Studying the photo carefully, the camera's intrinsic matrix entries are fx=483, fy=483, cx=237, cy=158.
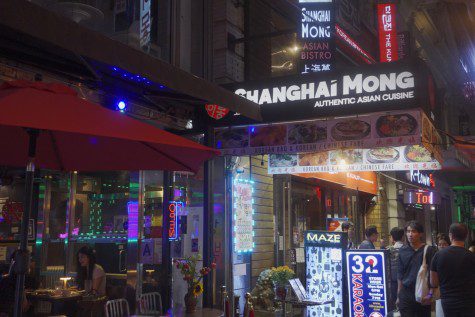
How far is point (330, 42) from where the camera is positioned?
1098 centimetres

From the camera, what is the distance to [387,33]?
50.2 feet

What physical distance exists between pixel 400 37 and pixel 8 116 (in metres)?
14.7

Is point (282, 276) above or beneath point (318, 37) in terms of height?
beneath

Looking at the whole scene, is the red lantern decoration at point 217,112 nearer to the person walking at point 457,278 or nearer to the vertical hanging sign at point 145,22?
the vertical hanging sign at point 145,22

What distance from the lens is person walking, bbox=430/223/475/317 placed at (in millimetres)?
5820

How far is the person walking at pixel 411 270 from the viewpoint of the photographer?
6938 mm

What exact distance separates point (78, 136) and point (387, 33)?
1320 centimetres

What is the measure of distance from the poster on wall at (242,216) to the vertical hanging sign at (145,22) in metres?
3.04

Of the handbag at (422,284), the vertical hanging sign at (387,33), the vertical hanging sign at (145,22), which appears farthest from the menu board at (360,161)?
the vertical hanging sign at (387,33)

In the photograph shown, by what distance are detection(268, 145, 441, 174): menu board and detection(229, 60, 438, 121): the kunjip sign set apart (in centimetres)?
185

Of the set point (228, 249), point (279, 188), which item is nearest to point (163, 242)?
point (228, 249)

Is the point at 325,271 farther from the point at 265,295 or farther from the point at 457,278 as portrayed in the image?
the point at 457,278

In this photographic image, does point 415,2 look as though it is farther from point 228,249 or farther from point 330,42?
point 228,249

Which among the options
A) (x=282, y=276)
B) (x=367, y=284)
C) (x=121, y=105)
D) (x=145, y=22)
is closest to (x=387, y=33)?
(x=145, y=22)
